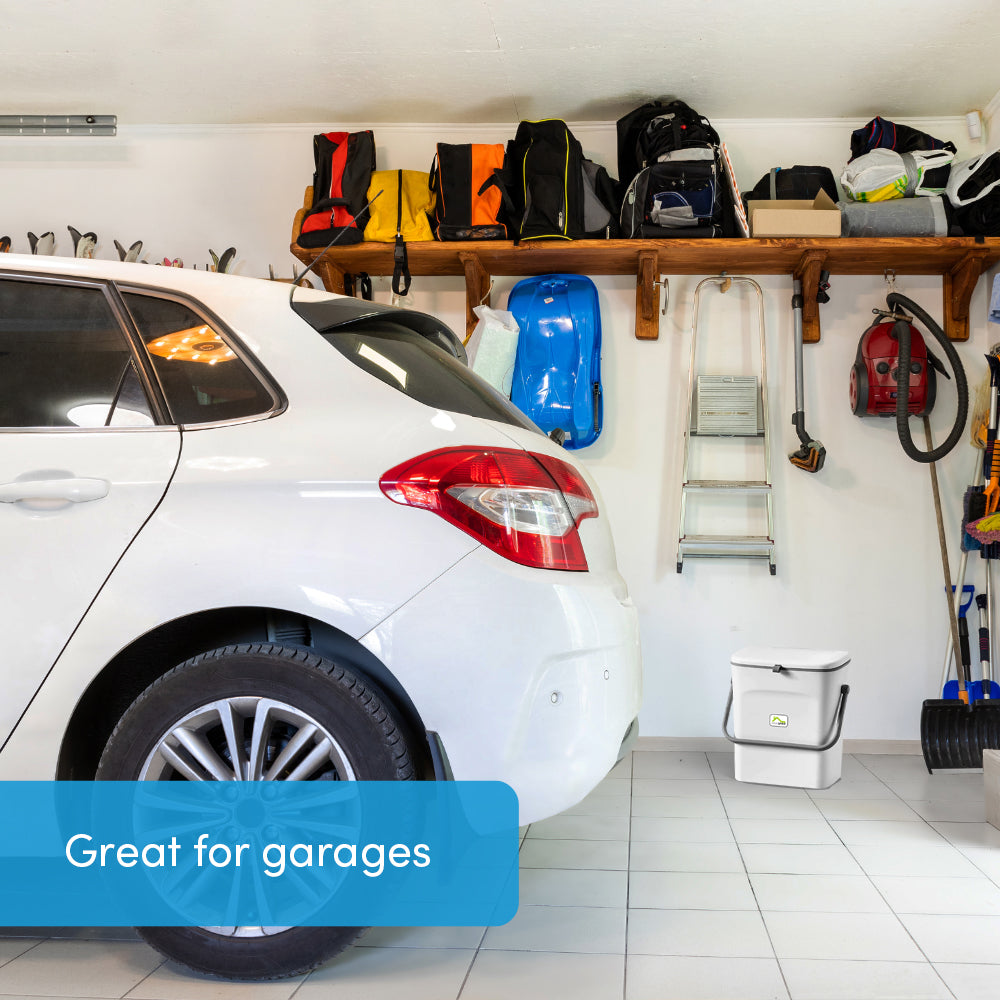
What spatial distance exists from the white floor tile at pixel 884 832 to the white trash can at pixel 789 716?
0.34 meters

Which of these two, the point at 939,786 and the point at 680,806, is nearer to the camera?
the point at 680,806

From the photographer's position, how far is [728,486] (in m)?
3.82

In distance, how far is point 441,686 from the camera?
144cm

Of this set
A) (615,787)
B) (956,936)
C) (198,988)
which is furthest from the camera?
(615,787)

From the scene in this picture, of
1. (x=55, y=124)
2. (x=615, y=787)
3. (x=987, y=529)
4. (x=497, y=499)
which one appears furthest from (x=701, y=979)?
(x=55, y=124)

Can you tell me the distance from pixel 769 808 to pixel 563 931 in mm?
1309

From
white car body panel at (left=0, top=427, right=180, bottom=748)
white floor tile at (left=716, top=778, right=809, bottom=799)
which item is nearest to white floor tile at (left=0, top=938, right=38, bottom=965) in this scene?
white car body panel at (left=0, top=427, right=180, bottom=748)

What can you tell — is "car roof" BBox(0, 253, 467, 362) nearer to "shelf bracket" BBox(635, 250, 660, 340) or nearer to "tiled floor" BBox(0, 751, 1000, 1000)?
"tiled floor" BBox(0, 751, 1000, 1000)

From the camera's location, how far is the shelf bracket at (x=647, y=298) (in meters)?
3.76

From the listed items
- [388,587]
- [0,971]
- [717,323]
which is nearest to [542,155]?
[717,323]

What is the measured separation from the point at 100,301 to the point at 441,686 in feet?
3.18

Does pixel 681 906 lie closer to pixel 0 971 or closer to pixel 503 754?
pixel 503 754

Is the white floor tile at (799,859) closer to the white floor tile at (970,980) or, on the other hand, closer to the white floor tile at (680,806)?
the white floor tile at (680,806)

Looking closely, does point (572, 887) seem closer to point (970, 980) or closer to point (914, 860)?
point (970, 980)
